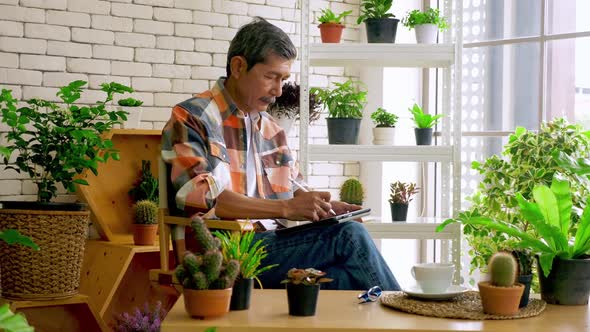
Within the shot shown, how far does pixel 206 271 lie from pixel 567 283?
1014 mm

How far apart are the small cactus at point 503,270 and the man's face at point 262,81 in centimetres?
124

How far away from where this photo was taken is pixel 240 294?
6.91 feet

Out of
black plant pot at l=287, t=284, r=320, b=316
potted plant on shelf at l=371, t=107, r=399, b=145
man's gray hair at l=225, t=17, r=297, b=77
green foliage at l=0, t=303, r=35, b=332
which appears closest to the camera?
green foliage at l=0, t=303, r=35, b=332

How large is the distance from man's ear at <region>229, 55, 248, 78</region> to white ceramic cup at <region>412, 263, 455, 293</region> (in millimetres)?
1136

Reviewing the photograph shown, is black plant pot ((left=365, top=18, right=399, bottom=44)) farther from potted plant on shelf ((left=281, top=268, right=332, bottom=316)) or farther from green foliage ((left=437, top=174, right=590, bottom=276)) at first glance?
potted plant on shelf ((left=281, top=268, right=332, bottom=316))

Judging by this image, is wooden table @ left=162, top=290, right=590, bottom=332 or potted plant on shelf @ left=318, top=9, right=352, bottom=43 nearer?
wooden table @ left=162, top=290, right=590, bottom=332

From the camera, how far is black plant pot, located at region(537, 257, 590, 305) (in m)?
2.35

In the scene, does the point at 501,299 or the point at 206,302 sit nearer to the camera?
the point at 206,302

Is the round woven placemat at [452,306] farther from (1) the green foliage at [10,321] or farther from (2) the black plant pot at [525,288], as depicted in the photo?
(1) the green foliage at [10,321]

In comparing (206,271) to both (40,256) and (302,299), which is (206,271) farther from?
(40,256)

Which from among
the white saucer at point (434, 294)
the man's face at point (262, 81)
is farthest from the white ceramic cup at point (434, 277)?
the man's face at point (262, 81)

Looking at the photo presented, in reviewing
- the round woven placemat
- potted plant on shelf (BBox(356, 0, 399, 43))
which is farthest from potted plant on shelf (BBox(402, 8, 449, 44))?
the round woven placemat

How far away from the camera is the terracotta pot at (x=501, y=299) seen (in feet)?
6.85

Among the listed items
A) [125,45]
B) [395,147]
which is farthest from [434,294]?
[125,45]
